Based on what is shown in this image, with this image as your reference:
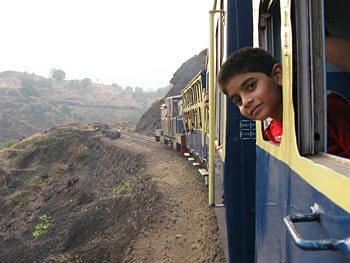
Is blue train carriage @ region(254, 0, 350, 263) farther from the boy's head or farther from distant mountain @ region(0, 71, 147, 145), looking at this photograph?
distant mountain @ region(0, 71, 147, 145)

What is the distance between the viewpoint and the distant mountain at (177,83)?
3509cm

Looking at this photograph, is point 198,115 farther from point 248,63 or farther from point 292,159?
point 292,159

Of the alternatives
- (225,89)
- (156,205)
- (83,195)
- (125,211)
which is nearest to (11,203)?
A: (83,195)

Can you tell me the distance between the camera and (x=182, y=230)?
768 cm

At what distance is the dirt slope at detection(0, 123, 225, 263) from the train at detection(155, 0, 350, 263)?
3146 mm

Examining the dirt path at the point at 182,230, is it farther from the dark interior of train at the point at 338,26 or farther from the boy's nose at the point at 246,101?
the boy's nose at the point at 246,101

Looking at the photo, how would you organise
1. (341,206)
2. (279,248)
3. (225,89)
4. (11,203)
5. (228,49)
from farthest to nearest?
(11,203) < (228,49) < (225,89) < (279,248) < (341,206)

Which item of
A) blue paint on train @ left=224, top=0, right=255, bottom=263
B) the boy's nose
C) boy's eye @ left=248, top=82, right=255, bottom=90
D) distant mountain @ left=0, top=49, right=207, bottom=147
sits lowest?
blue paint on train @ left=224, top=0, right=255, bottom=263

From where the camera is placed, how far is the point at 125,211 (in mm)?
10805

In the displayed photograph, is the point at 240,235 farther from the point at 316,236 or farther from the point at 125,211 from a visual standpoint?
the point at 125,211

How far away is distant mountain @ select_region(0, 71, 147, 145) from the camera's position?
6569 centimetres

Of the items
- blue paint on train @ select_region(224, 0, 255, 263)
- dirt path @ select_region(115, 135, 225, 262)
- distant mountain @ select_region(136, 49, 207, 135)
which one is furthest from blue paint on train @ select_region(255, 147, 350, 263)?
distant mountain @ select_region(136, 49, 207, 135)

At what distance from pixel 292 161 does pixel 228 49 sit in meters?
1.91

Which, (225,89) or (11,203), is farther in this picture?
(11,203)
